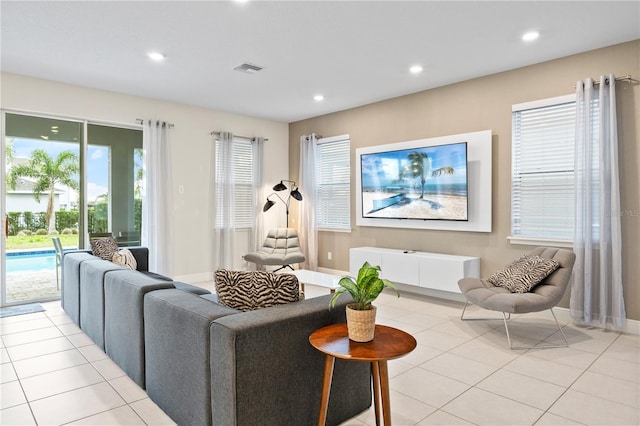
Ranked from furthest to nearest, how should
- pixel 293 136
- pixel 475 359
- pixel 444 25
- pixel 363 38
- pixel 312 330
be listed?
pixel 293 136
pixel 363 38
pixel 444 25
pixel 475 359
pixel 312 330

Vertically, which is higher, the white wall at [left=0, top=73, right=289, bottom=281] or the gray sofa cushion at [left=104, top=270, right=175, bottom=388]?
the white wall at [left=0, top=73, right=289, bottom=281]

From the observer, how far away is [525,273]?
373cm

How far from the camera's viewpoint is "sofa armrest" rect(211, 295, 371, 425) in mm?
1726

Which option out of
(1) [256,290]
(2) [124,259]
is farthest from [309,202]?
(1) [256,290]

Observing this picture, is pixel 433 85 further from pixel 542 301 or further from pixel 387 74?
pixel 542 301

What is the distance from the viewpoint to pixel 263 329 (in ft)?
5.92

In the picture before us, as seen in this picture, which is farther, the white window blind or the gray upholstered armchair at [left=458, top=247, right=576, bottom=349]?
the white window blind

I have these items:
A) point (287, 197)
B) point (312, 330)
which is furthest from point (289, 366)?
point (287, 197)

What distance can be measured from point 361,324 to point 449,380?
52.8 inches

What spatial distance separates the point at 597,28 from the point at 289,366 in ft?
12.4

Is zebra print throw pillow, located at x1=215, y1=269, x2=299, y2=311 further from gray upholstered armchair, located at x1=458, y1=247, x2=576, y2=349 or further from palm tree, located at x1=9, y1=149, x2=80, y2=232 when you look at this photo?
palm tree, located at x1=9, y1=149, x2=80, y2=232

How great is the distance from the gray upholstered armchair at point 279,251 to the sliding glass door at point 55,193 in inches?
72.4

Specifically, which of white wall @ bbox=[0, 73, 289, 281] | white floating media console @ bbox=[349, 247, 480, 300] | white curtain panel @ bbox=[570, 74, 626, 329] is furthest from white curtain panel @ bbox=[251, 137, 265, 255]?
white curtain panel @ bbox=[570, 74, 626, 329]

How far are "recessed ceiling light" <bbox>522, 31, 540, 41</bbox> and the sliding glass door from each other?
494 cm
